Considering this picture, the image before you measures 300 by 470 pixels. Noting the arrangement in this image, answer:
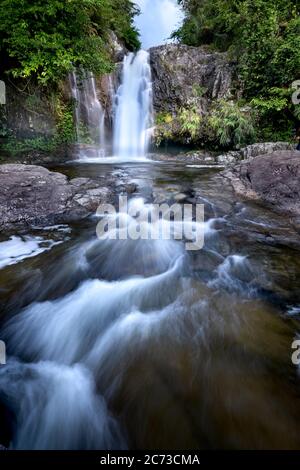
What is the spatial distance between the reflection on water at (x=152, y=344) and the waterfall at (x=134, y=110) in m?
8.57

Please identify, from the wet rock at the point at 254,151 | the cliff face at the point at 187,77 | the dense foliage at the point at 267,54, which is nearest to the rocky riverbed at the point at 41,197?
the wet rock at the point at 254,151

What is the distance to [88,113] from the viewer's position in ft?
36.3

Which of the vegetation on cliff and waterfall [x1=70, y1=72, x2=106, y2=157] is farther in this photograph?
waterfall [x1=70, y1=72, x2=106, y2=157]

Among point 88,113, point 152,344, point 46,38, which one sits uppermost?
point 46,38

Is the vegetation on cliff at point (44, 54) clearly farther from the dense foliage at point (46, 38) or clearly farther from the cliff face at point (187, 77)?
the cliff face at point (187, 77)

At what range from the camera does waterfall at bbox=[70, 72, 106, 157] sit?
34.2ft

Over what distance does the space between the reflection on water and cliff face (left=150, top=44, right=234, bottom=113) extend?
10.1 m

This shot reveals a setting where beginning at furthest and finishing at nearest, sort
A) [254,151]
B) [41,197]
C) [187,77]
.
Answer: [187,77], [254,151], [41,197]

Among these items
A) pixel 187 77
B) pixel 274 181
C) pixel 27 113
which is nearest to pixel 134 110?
pixel 187 77

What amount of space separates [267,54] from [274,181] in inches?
316

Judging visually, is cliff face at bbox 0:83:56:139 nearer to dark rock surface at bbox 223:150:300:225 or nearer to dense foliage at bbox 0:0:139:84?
dense foliage at bbox 0:0:139:84

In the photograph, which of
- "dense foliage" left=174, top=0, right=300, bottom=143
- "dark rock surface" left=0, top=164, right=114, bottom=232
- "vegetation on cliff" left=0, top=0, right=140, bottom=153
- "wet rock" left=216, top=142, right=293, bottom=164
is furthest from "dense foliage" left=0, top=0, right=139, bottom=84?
"dense foliage" left=174, top=0, right=300, bottom=143

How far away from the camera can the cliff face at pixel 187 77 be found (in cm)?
1210

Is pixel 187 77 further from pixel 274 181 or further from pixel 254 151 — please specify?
pixel 274 181
